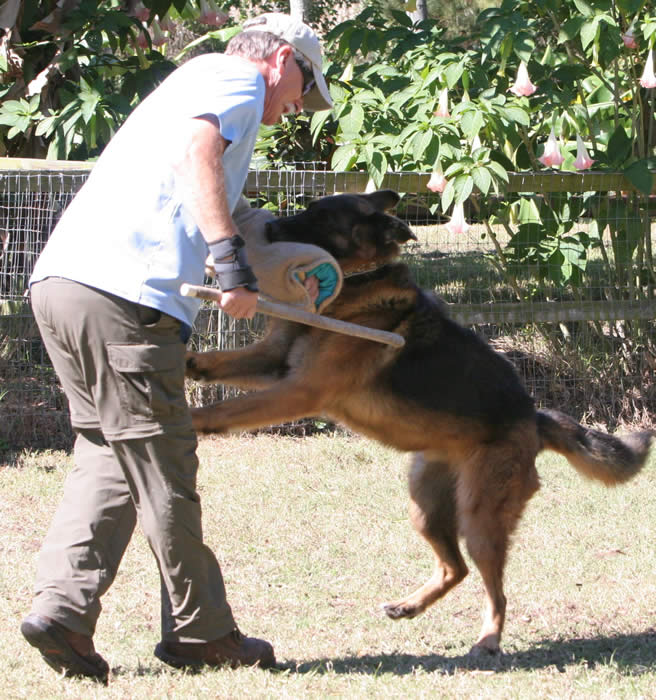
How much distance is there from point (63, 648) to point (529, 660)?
1.86 m

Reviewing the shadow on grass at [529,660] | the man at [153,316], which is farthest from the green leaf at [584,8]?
the shadow on grass at [529,660]

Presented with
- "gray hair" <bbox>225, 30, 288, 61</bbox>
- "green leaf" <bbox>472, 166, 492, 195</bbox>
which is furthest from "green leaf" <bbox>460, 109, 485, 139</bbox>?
"gray hair" <bbox>225, 30, 288, 61</bbox>

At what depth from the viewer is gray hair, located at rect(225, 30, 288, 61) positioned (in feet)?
9.93

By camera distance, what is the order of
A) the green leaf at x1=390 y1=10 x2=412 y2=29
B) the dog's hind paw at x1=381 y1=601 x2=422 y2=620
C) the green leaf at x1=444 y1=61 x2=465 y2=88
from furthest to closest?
1. the green leaf at x1=390 y1=10 x2=412 y2=29
2. the green leaf at x1=444 y1=61 x2=465 y2=88
3. the dog's hind paw at x1=381 y1=601 x2=422 y2=620

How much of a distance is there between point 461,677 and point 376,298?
1.71m

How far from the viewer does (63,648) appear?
307cm

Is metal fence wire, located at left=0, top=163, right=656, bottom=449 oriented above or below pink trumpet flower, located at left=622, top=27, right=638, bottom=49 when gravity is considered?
below

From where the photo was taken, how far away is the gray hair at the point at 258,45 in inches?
119

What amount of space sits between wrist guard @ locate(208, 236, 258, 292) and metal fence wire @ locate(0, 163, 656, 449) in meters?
4.16

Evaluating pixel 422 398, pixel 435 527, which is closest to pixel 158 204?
pixel 422 398

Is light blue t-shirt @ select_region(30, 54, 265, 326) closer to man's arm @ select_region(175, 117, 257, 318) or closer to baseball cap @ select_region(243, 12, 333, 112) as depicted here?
man's arm @ select_region(175, 117, 257, 318)

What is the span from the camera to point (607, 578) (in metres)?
4.66

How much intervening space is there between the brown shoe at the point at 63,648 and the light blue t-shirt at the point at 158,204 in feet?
3.68

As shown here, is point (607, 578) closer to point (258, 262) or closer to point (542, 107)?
point (258, 262)
